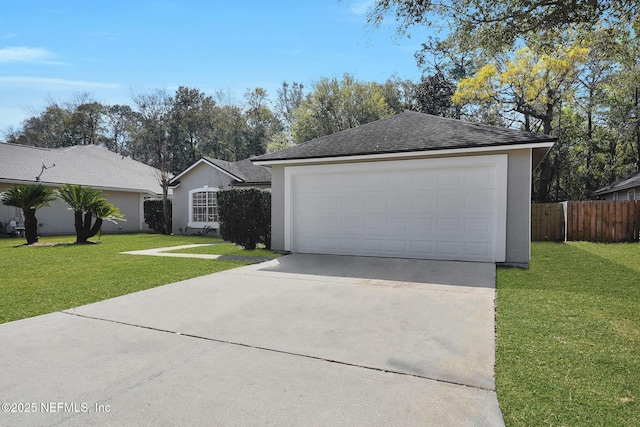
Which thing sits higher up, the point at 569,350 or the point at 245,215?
the point at 245,215

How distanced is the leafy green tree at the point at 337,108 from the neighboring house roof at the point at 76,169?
37.3 ft

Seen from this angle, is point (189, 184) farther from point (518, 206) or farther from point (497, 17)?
point (518, 206)

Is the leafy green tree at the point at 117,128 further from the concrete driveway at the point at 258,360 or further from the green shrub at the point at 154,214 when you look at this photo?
the concrete driveway at the point at 258,360

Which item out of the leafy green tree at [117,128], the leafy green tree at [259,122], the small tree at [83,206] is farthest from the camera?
the leafy green tree at [117,128]

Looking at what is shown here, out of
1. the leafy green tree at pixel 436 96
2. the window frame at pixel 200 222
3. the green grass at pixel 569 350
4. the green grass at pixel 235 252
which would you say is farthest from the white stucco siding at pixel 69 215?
the leafy green tree at pixel 436 96

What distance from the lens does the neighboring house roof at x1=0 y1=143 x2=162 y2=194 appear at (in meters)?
18.1

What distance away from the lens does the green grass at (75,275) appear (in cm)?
549

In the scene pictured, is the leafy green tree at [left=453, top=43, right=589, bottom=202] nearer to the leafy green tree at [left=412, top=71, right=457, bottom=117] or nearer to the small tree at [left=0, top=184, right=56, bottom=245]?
the leafy green tree at [left=412, top=71, right=457, bottom=117]

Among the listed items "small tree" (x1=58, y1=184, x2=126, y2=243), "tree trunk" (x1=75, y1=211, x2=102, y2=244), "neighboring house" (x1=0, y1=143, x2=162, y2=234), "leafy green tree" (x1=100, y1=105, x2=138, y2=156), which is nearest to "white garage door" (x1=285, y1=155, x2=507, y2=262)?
"small tree" (x1=58, y1=184, x2=126, y2=243)

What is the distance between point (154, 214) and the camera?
804 inches

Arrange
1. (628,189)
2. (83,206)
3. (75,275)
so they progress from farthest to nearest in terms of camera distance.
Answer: (628,189) → (83,206) → (75,275)

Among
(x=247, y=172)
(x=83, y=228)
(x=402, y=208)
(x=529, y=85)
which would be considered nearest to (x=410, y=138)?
(x=402, y=208)

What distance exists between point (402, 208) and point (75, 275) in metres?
7.35

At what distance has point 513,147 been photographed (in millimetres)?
7777
